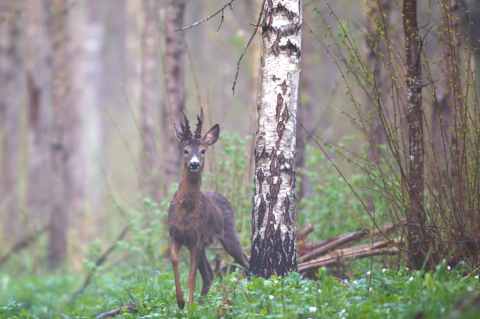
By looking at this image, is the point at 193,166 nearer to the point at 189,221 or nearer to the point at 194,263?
the point at 189,221

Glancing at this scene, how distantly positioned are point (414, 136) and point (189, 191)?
225 cm

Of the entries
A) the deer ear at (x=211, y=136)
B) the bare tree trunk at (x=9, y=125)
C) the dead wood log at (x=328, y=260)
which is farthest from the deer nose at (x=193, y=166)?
the bare tree trunk at (x=9, y=125)

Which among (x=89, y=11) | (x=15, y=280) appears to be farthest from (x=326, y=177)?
(x=89, y=11)

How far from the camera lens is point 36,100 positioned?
12.4m

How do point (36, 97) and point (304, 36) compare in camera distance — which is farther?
point (304, 36)

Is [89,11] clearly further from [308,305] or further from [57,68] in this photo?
[308,305]

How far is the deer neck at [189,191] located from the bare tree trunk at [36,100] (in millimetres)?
8699

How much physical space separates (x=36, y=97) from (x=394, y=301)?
448 inches

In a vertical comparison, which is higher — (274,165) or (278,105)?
(278,105)

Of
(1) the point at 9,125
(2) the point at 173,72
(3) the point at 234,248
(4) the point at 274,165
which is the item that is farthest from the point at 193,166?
(1) the point at 9,125

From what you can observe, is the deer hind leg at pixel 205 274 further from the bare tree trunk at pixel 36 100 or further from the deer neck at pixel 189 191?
the bare tree trunk at pixel 36 100

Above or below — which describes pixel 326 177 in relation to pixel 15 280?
above

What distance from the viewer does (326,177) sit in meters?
7.32

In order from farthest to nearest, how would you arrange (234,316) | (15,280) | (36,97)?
(36,97) → (15,280) → (234,316)
